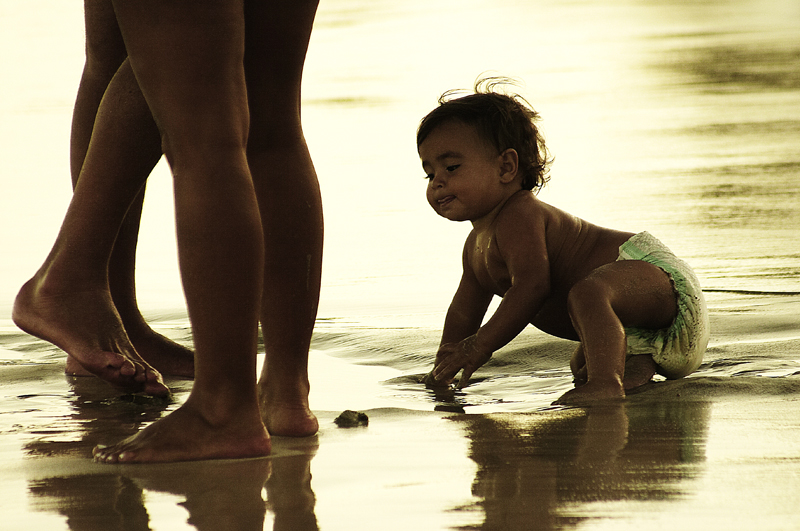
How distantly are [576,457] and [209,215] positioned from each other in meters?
0.81

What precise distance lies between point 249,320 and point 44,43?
1055 cm

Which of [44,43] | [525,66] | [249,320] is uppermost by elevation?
[44,43]

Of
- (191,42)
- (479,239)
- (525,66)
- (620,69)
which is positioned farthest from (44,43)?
(191,42)

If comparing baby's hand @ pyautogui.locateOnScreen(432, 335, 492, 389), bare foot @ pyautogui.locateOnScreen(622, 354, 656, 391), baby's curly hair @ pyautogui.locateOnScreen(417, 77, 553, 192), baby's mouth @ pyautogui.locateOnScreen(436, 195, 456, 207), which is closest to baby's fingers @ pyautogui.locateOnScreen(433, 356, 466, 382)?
baby's hand @ pyautogui.locateOnScreen(432, 335, 492, 389)

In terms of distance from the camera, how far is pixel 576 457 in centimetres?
192

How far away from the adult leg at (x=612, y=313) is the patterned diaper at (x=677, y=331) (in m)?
0.03

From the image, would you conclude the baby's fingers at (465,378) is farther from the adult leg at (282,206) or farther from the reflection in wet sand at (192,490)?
the reflection in wet sand at (192,490)

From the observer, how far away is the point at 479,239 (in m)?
3.24

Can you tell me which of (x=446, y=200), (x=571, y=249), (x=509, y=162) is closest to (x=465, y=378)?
(x=571, y=249)

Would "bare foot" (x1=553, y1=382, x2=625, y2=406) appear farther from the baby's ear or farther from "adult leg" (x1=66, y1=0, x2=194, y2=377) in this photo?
"adult leg" (x1=66, y1=0, x2=194, y2=377)

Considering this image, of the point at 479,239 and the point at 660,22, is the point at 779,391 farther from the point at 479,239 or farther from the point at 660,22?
the point at 660,22

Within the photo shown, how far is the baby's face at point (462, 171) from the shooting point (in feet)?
10.5

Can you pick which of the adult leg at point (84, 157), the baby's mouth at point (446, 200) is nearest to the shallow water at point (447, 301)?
the adult leg at point (84, 157)

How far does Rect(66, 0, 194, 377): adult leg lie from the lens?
9.56ft
